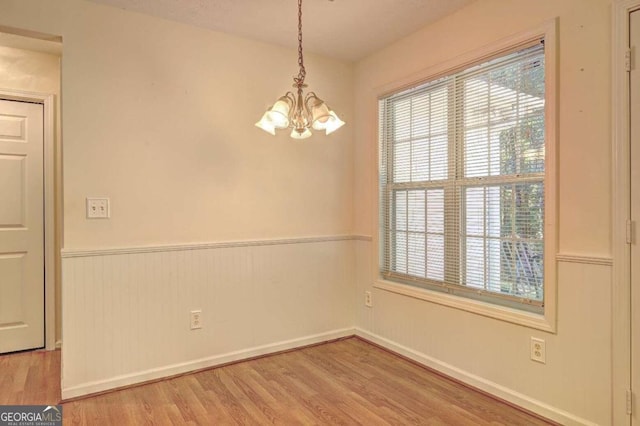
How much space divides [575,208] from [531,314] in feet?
2.16

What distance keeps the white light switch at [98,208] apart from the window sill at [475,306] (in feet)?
7.05

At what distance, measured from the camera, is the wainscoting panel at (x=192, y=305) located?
8.24 feet

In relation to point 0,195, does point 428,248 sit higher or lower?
lower

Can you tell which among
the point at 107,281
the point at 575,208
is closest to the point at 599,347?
the point at 575,208

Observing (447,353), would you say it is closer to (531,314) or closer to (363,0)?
(531,314)

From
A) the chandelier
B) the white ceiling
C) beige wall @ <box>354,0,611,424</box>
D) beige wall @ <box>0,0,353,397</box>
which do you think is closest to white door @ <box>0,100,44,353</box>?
beige wall @ <box>0,0,353,397</box>

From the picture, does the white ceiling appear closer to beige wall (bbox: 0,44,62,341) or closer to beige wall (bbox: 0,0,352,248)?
beige wall (bbox: 0,0,352,248)

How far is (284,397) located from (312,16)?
8.34 ft

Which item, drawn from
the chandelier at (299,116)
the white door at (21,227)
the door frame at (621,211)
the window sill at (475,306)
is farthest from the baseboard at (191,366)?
the door frame at (621,211)

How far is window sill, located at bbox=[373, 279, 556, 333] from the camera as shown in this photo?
2232 mm

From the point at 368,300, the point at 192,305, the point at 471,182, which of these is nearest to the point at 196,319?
the point at 192,305

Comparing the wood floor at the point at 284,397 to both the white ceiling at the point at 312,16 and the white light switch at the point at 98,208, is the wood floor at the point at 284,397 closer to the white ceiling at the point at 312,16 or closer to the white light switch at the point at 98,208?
the white light switch at the point at 98,208

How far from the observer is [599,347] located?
6.55ft

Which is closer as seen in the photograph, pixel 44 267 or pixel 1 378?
pixel 1 378
